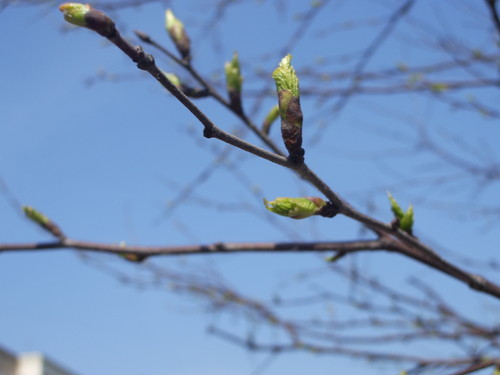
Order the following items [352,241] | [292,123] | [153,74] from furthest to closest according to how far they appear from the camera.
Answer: [352,241] < [292,123] < [153,74]

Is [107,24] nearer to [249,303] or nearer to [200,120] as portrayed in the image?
[200,120]

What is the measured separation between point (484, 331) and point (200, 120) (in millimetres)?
2341

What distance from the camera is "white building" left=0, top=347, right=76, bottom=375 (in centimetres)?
1723

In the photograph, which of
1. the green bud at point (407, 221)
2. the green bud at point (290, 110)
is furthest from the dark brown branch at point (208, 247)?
the green bud at point (290, 110)

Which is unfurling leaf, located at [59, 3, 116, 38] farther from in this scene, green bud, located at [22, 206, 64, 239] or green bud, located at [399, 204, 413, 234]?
green bud, located at [22, 206, 64, 239]

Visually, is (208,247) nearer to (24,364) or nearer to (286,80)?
(286,80)

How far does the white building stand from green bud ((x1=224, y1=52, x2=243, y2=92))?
57.1ft

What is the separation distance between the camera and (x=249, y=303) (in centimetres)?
340

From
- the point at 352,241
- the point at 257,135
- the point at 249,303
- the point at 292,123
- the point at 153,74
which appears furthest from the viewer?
the point at 249,303

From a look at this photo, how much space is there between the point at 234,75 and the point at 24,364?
18809 mm

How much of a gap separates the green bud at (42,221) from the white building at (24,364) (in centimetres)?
1710

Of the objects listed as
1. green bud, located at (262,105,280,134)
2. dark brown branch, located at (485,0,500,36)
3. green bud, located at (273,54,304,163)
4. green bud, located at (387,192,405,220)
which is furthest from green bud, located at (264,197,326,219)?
dark brown branch, located at (485,0,500,36)

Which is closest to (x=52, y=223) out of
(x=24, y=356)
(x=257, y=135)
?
(x=257, y=135)

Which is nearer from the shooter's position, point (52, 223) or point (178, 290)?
point (52, 223)
